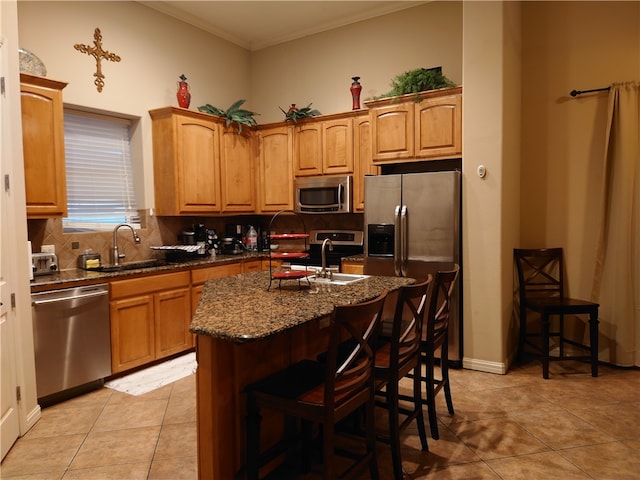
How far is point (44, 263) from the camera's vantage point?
3.52m

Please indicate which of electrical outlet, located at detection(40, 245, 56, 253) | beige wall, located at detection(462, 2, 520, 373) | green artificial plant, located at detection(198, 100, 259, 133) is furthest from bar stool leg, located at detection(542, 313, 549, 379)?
electrical outlet, located at detection(40, 245, 56, 253)

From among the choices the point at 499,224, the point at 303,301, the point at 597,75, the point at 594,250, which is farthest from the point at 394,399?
the point at 597,75

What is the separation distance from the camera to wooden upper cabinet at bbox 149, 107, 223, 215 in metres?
4.41

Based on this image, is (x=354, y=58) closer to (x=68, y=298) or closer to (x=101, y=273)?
(x=101, y=273)

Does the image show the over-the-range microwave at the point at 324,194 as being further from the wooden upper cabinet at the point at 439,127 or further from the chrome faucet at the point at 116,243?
the chrome faucet at the point at 116,243

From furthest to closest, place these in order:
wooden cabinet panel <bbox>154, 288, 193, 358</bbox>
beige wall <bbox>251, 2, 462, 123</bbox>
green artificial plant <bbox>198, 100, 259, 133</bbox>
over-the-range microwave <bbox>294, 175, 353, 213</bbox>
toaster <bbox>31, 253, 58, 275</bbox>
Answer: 1. green artificial plant <bbox>198, 100, 259, 133</bbox>
2. over-the-range microwave <bbox>294, 175, 353, 213</bbox>
3. beige wall <bbox>251, 2, 462, 123</bbox>
4. wooden cabinet panel <bbox>154, 288, 193, 358</bbox>
5. toaster <bbox>31, 253, 58, 275</bbox>

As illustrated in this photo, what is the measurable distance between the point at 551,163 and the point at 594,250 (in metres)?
0.88

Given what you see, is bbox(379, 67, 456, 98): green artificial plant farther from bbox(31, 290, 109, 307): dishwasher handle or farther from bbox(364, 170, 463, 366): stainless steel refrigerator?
bbox(31, 290, 109, 307): dishwasher handle

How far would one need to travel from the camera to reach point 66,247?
385 centimetres

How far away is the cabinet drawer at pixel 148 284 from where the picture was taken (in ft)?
11.8

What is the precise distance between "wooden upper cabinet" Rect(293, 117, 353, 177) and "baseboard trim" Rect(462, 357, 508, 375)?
2235 millimetres

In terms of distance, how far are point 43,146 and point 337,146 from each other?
8.99ft

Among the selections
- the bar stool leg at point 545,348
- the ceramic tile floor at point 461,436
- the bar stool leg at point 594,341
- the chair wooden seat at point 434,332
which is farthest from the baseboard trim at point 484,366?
the chair wooden seat at point 434,332

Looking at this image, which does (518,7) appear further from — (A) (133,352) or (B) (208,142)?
(A) (133,352)
